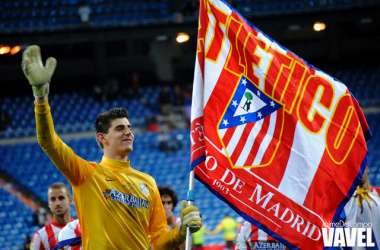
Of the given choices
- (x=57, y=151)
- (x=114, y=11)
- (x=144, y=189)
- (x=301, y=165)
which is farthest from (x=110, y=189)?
(x=114, y=11)

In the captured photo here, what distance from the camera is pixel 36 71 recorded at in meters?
2.60

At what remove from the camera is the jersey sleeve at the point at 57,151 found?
2674mm

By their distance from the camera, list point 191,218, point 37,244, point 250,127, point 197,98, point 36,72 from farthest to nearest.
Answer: point 37,244 → point 250,127 → point 197,98 → point 191,218 → point 36,72

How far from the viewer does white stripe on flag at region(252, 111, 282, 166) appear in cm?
355

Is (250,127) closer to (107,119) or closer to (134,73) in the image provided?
(107,119)

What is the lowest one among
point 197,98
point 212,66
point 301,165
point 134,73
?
point 301,165

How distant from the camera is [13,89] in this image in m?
18.1

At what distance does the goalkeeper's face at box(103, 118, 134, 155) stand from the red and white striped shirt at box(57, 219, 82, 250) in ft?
5.41

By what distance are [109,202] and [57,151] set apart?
1.77 feet

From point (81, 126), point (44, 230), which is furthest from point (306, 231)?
point (81, 126)

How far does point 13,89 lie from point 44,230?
1439cm

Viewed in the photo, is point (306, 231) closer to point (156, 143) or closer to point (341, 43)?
point (156, 143)

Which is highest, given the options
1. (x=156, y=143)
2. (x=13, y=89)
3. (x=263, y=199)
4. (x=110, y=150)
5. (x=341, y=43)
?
(x=341, y=43)

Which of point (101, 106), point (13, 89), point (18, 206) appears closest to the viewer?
point (18, 206)
